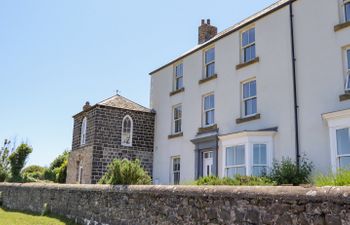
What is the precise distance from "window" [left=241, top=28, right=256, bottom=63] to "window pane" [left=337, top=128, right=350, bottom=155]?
601cm

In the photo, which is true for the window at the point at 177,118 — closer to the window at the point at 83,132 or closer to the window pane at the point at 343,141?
the window at the point at 83,132

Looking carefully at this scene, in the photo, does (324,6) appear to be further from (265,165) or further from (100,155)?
(100,155)

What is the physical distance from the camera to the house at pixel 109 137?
2225cm

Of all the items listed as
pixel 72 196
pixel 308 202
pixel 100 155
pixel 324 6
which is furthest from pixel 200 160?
pixel 308 202

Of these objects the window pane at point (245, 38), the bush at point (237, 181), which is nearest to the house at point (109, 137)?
→ the window pane at point (245, 38)

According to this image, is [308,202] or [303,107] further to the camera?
[303,107]

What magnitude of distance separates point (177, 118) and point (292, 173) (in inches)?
392

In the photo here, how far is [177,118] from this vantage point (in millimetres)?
22359

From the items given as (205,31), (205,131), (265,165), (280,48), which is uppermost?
(205,31)

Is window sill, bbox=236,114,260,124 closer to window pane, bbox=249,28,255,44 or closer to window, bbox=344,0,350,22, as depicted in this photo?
window pane, bbox=249,28,255,44

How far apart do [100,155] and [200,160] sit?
635cm

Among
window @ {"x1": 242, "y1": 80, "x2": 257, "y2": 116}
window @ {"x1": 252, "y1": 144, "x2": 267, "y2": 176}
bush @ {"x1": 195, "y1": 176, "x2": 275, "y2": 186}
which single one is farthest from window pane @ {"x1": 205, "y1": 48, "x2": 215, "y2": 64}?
bush @ {"x1": 195, "y1": 176, "x2": 275, "y2": 186}

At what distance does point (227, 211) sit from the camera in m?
6.87

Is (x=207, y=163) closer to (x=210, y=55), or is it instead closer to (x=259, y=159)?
(x=259, y=159)
